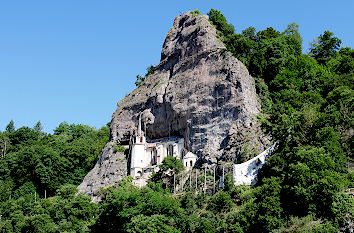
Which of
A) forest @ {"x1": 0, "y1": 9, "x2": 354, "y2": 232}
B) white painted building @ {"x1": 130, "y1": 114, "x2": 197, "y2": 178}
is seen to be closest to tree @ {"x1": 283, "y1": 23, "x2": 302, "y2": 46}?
forest @ {"x1": 0, "y1": 9, "x2": 354, "y2": 232}

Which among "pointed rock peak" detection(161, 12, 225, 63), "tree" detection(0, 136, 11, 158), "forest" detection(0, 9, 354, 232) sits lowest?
"forest" detection(0, 9, 354, 232)

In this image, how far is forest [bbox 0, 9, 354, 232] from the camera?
1626 inches

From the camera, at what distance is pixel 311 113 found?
161 feet

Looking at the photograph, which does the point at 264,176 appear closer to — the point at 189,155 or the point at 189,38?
the point at 189,155

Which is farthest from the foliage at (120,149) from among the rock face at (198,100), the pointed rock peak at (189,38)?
the pointed rock peak at (189,38)

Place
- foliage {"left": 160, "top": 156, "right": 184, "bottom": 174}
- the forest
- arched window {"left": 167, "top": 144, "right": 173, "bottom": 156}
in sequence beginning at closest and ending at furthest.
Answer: the forest → foliage {"left": 160, "top": 156, "right": 184, "bottom": 174} → arched window {"left": 167, "top": 144, "right": 173, "bottom": 156}

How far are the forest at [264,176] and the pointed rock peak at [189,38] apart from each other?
1.83 m

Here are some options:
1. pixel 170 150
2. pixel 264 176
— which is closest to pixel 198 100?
pixel 170 150

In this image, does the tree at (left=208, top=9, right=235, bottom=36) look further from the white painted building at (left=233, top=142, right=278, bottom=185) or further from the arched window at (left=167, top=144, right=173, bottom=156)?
the white painted building at (left=233, top=142, right=278, bottom=185)

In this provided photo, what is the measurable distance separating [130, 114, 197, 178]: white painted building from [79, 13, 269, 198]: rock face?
1.03 meters

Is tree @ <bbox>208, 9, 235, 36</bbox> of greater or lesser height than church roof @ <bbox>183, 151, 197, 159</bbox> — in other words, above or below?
above

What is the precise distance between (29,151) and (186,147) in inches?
909

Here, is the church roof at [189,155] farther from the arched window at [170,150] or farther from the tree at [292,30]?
the tree at [292,30]

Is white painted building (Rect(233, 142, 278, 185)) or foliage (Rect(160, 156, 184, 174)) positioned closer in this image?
white painted building (Rect(233, 142, 278, 185))
